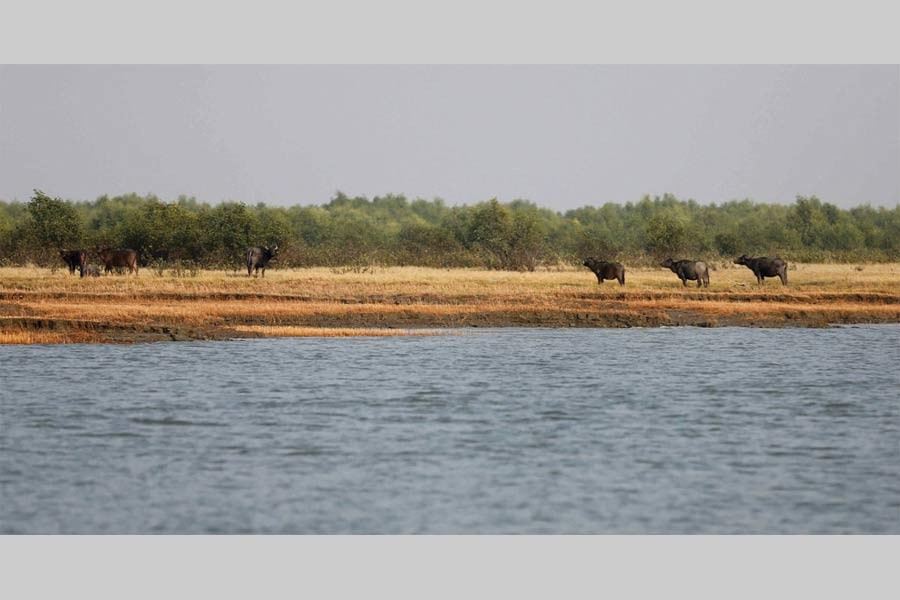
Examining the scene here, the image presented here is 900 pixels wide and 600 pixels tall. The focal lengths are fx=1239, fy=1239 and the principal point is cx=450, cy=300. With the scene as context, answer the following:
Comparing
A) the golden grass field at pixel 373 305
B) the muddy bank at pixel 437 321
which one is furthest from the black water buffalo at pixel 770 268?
the muddy bank at pixel 437 321

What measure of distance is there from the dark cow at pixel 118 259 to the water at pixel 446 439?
20233mm

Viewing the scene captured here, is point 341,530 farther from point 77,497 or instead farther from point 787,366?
point 787,366

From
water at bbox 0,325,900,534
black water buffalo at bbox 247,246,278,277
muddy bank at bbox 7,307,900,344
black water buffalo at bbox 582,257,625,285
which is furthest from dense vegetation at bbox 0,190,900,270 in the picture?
water at bbox 0,325,900,534

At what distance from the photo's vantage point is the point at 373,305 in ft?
137

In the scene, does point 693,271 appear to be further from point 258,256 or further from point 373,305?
point 258,256

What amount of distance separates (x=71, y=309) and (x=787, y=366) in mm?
21006

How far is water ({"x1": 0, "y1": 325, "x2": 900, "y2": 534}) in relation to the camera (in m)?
15.7

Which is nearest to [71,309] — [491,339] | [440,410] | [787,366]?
[491,339]

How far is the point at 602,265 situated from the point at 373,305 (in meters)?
13.5

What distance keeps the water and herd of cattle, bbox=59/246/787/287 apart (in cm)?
1635

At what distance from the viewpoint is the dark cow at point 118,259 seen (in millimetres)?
53531

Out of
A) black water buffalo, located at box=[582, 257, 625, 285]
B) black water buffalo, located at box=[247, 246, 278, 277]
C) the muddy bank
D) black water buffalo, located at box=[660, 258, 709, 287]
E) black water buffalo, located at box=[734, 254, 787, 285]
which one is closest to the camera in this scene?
the muddy bank

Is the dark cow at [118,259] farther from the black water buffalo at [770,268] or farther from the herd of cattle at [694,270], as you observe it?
the black water buffalo at [770,268]

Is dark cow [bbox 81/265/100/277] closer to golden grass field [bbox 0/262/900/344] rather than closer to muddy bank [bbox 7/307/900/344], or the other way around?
golden grass field [bbox 0/262/900/344]
